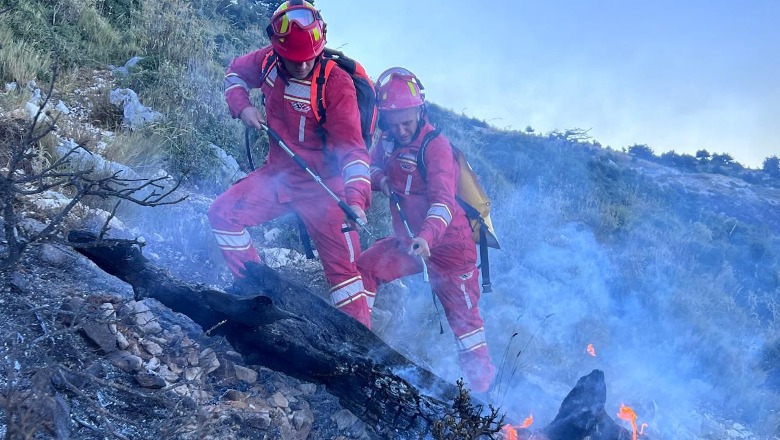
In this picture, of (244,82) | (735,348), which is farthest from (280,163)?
(735,348)

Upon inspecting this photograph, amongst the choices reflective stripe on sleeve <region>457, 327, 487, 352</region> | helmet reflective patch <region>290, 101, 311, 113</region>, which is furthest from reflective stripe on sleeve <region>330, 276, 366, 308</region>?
helmet reflective patch <region>290, 101, 311, 113</region>

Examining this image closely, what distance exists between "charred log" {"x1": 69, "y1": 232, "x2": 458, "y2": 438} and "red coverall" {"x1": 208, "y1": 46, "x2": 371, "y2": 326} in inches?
31.6

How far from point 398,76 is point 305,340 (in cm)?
233

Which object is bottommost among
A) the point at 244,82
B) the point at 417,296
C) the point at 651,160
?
the point at 417,296

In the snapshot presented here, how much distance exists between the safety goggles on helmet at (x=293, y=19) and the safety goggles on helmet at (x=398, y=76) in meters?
0.86

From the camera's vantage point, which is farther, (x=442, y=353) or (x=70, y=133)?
(x=442, y=353)

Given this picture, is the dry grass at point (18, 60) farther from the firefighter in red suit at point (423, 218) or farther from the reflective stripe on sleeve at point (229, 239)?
the firefighter in red suit at point (423, 218)

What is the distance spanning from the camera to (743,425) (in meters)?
6.64

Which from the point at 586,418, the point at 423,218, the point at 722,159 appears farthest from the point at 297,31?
the point at 722,159

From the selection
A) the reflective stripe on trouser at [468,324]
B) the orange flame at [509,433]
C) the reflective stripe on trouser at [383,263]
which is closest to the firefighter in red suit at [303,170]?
the reflective stripe on trouser at [383,263]

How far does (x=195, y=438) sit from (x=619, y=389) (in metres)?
5.53

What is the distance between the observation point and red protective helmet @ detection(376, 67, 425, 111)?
4.43 metres

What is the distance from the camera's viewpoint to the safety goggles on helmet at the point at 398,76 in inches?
176

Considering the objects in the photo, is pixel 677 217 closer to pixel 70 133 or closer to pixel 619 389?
pixel 619 389
